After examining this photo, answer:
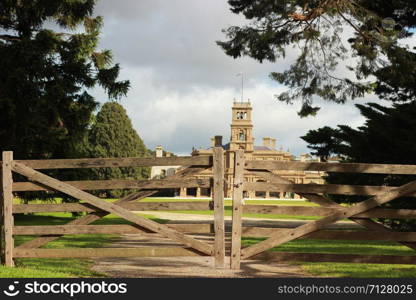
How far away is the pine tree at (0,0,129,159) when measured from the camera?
17.8 meters

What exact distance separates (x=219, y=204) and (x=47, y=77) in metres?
13.5

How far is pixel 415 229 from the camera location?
16.0m

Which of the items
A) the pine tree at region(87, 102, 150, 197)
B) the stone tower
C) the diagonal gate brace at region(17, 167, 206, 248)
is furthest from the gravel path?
the stone tower

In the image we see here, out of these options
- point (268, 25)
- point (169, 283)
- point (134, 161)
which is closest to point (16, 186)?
point (134, 161)

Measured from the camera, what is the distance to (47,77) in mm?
18516

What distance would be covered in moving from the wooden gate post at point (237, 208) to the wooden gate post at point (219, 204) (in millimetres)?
170

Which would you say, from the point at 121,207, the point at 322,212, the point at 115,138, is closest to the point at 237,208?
the point at 322,212

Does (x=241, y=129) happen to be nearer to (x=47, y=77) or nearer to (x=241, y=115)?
(x=241, y=115)

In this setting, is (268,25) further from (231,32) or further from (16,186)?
(16,186)

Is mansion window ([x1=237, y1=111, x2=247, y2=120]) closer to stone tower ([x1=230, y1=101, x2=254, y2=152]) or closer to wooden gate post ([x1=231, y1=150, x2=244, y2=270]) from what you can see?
stone tower ([x1=230, y1=101, x2=254, y2=152])

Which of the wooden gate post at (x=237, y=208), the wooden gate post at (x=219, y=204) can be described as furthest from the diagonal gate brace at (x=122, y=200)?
the wooden gate post at (x=237, y=208)

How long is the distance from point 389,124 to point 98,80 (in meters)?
11.2

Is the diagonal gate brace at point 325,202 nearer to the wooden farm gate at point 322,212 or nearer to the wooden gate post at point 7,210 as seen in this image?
the wooden farm gate at point 322,212

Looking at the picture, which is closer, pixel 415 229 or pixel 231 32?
pixel 415 229
